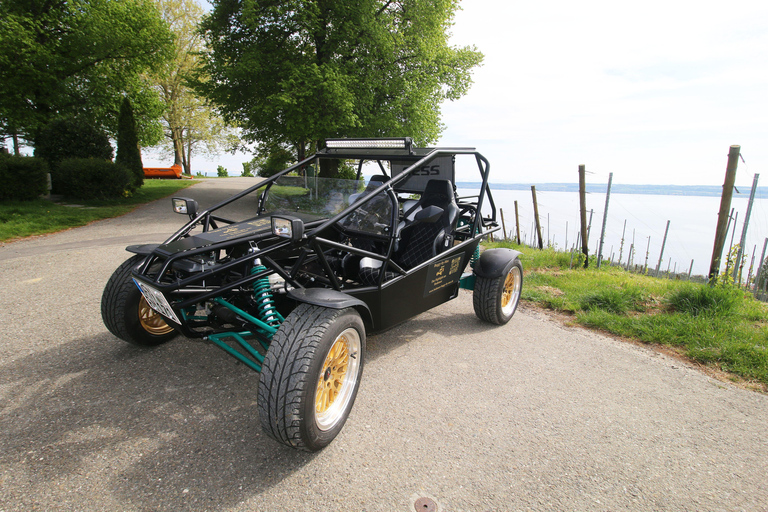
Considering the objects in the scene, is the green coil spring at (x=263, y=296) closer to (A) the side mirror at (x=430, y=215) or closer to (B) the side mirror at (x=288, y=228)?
(B) the side mirror at (x=288, y=228)

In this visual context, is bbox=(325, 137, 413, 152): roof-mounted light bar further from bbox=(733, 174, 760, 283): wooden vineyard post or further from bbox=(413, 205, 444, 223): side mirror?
bbox=(733, 174, 760, 283): wooden vineyard post

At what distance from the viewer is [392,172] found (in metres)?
4.29

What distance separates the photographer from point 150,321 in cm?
342

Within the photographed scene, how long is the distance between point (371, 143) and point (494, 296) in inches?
77.4

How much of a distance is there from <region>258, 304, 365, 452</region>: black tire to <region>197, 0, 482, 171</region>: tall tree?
11.5m

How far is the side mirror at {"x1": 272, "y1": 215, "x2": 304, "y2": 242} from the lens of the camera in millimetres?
2451

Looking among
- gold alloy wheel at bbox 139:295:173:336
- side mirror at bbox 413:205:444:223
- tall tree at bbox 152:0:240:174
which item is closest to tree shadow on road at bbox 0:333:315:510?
gold alloy wheel at bbox 139:295:173:336

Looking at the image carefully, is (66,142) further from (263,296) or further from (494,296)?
(494,296)

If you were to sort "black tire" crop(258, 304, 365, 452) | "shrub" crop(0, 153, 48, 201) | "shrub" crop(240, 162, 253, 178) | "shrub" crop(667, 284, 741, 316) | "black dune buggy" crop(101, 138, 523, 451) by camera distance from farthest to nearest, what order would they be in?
1. "shrub" crop(240, 162, 253, 178)
2. "shrub" crop(0, 153, 48, 201)
3. "shrub" crop(667, 284, 741, 316)
4. "black dune buggy" crop(101, 138, 523, 451)
5. "black tire" crop(258, 304, 365, 452)

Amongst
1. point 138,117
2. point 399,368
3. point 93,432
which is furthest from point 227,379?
point 138,117

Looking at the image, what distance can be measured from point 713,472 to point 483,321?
240 centimetres

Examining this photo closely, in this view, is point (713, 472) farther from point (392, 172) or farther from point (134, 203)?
point (134, 203)

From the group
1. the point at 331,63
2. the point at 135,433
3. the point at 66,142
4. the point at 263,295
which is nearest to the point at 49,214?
the point at 66,142

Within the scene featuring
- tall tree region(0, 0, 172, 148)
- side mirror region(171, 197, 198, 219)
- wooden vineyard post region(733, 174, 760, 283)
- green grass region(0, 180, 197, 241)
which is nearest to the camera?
side mirror region(171, 197, 198, 219)
